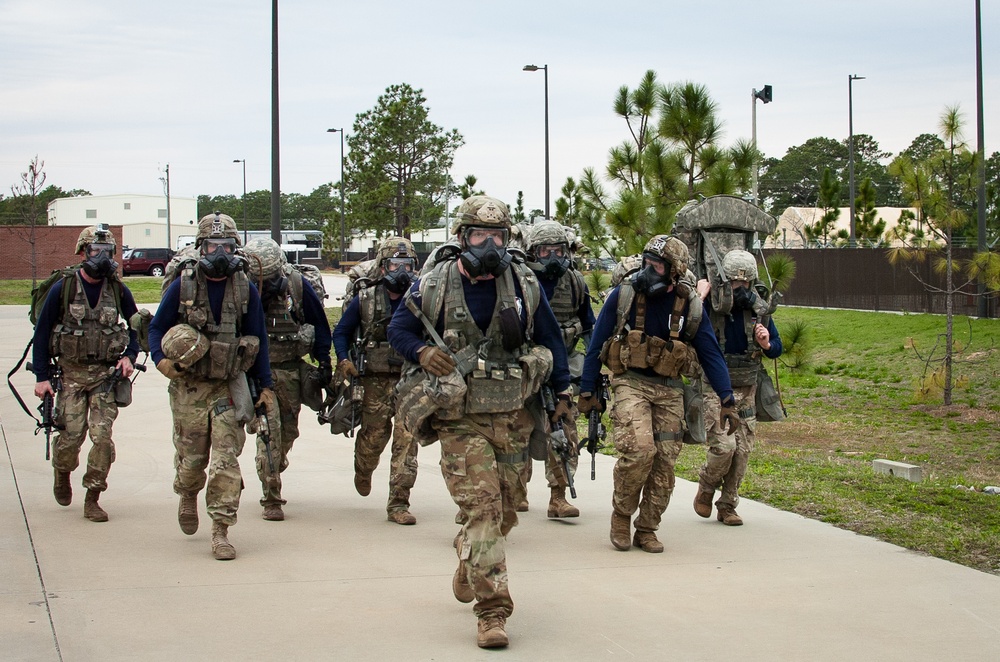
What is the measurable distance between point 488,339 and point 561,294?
8.64 ft

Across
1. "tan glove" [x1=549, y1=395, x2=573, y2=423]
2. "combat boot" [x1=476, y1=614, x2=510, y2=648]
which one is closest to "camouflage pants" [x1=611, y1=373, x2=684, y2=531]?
"tan glove" [x1=549, y1=395, x2=573, y2=423]

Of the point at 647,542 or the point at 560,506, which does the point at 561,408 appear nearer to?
the point at 647,542

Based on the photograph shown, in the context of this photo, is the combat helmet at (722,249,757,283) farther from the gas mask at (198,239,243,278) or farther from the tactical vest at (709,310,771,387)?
the gas mask at (198,239,243,278)

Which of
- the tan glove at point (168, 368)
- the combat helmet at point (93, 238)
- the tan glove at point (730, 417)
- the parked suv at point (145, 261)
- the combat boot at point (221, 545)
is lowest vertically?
the combat boot at point (221, 545)

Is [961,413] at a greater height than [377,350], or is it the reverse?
[377,350]

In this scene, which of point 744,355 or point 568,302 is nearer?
point 744,355

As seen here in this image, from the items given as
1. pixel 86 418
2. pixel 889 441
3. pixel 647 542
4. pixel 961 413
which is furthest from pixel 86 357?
pixel 961 413

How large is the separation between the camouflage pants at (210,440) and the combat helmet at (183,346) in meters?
0.20

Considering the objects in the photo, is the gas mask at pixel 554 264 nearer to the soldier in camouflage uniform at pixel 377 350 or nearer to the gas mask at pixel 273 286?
the soldier in camouflage uniform at pixel 377 350

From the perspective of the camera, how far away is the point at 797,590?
238 inches

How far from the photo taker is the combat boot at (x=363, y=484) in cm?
820

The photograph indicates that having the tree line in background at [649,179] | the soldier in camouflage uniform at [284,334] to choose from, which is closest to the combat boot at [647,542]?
the soldier in camouflage uniform at [284,334]

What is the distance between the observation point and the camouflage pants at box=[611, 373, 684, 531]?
6.78 meters

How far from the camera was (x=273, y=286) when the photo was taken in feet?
26.2
